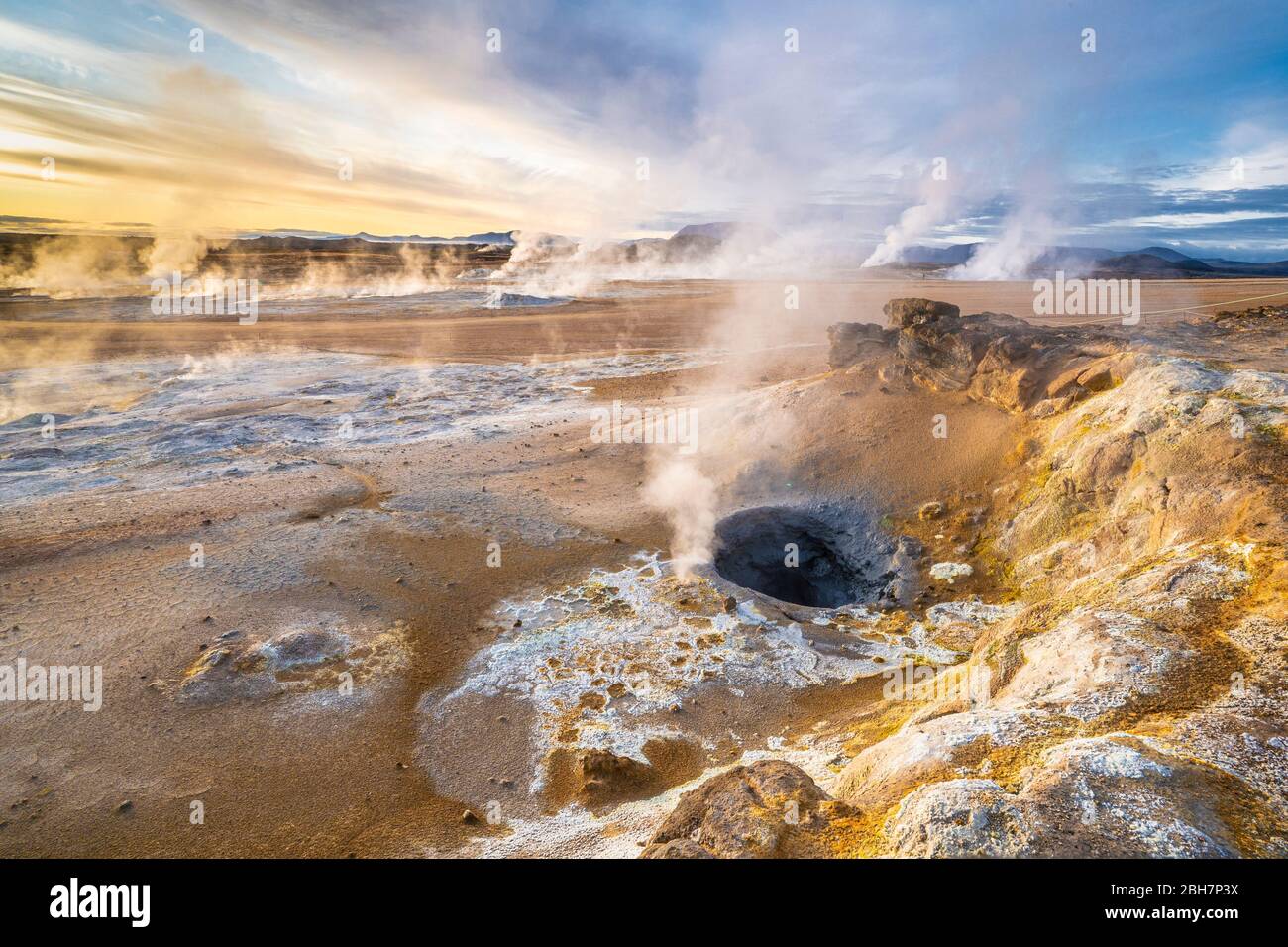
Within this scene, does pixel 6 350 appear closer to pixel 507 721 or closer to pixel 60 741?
pixel 60 741

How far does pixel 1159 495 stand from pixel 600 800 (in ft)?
22.8

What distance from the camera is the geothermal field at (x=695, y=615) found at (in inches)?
164

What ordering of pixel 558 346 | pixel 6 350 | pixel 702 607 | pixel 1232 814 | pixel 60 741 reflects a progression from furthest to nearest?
pixel 558 346 < pixel 6 350 < pixel 702 607 < pixel 60 741 < pixel 1232 814

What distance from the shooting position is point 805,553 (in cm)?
1118

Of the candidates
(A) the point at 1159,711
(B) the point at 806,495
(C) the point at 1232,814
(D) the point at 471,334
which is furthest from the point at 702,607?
(D) the point at 471,334

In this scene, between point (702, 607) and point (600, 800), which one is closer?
point (600, 800)

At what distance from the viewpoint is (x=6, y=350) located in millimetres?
26016

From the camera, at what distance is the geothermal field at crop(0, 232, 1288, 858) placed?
4.16m

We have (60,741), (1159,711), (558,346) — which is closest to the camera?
(1159,711)

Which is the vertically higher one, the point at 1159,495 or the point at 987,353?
the point at 987,353

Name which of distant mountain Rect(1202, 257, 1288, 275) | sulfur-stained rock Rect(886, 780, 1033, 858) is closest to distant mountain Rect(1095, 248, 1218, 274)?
distant mountain Rect(1202, 257, 1288, 275)

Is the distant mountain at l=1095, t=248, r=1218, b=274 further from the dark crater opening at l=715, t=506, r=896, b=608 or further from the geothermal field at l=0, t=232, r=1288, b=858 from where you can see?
the dark crater opening at l=715, t=506, r=896, b=608

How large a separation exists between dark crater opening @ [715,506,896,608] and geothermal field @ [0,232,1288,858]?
0.21 feet

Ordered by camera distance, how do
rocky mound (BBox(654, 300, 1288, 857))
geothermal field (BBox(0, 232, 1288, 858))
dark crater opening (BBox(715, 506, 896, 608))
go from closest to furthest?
rocky mound (BBox(654, 300, 1288, 857)) → geothermal field (BBox(0, 232, 1288, 858)) → dark crater opening (BBox(715, 506, 896, 608))
